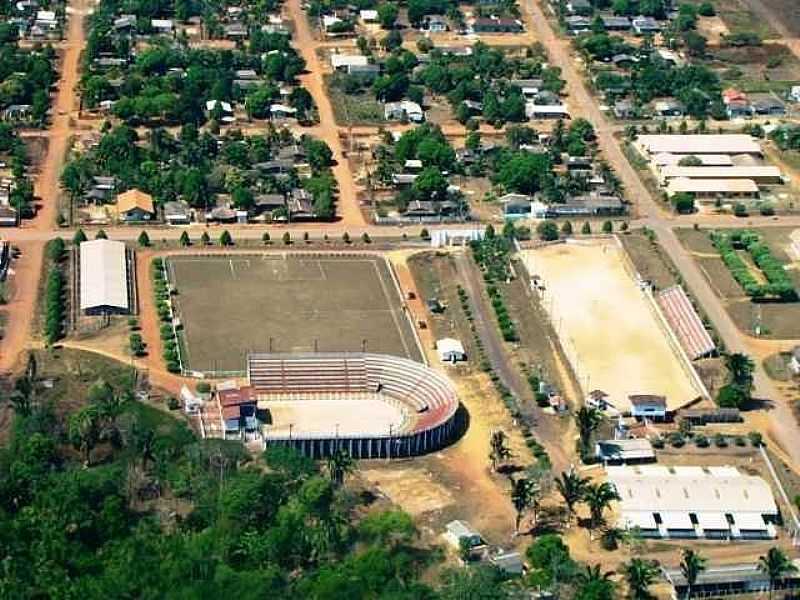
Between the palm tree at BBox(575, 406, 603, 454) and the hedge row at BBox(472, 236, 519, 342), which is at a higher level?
the palm tree at BBox(575, 406, 603, 454)

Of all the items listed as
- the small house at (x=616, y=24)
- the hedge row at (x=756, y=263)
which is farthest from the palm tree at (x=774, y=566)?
the small house at (x=616, y=24)

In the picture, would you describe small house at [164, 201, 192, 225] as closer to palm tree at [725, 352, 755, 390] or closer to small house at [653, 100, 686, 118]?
palm tree at [725, 352, 755, 390]

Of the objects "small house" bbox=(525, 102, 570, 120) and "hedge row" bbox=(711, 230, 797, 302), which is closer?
"hedge row" bbox=(711, 230, 797, 302)

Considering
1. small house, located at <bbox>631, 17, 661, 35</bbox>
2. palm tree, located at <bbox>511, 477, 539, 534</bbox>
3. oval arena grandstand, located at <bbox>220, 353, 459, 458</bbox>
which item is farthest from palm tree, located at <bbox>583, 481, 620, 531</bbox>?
small house, located at <bbox>631, 17, 661, 35</bbox>

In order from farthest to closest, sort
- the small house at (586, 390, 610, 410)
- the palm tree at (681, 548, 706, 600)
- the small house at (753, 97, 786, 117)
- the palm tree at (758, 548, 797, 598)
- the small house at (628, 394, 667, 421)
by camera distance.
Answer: the small house at (753, 97, 786, 117)
the small house at (586, 390, 610, 410)
the small house at (628, 394, 667, 421)
the palm tree at (758, 548, 797, 598)
the palm tree at (681, 548, 706, 600)

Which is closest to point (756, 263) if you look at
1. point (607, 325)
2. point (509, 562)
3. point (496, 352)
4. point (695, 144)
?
→ point (607, 325)

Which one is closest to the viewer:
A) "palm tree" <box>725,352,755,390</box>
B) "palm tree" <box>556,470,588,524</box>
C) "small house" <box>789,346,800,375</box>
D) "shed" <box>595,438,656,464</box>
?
"palm tree" <box>556,470,588,524</box>

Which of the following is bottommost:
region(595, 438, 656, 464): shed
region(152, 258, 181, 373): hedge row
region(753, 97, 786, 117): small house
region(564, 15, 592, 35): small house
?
region(564, 15, 592, 35): small house

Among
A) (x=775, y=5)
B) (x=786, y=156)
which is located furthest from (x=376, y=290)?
(x=775, y=5)

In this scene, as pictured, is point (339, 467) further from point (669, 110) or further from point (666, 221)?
point (669, 110)
